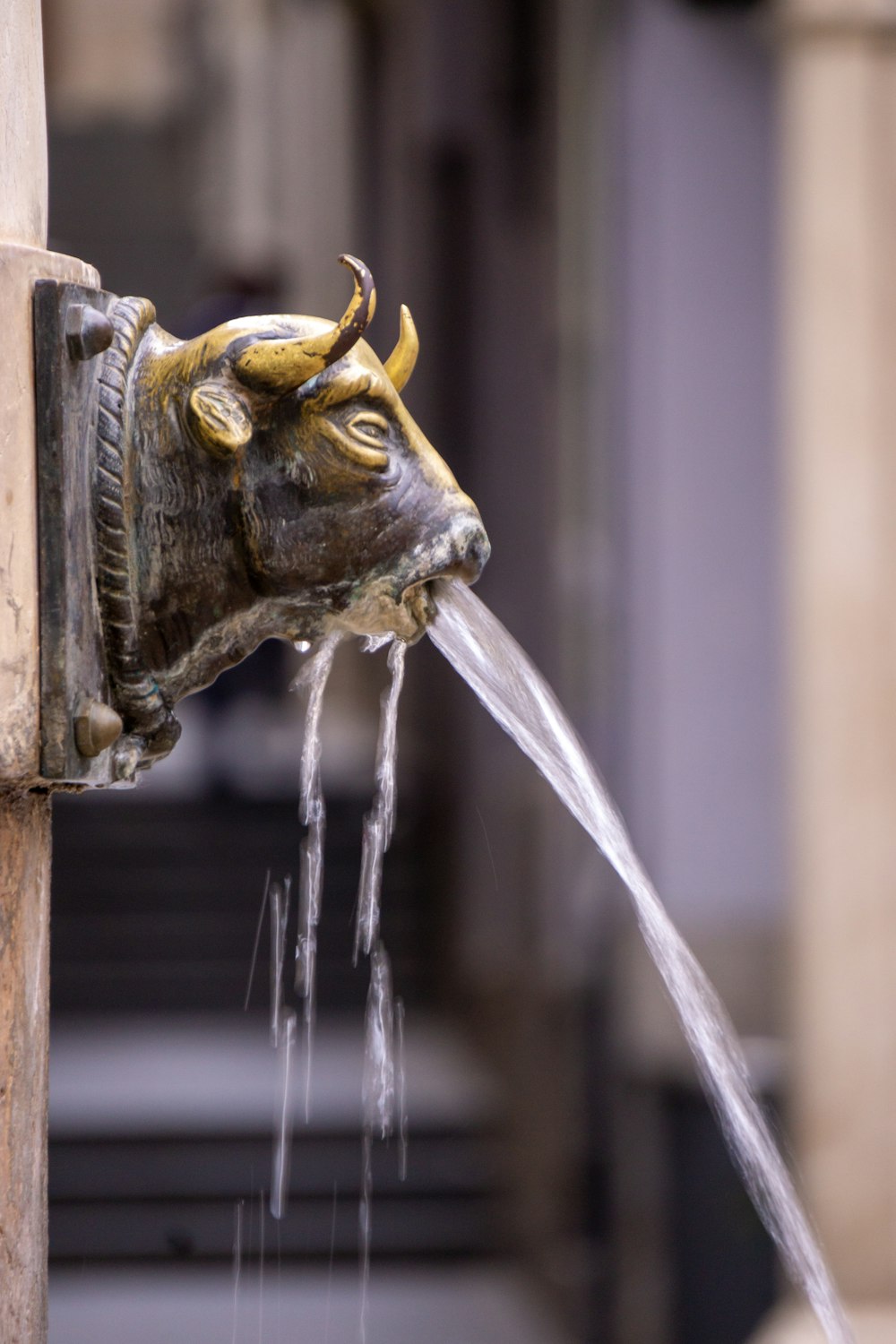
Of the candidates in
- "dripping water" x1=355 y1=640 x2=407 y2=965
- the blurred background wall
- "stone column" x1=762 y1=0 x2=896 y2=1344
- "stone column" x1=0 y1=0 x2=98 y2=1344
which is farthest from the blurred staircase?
"stone column" x1=0 y1=0 x2=98 y2=1344

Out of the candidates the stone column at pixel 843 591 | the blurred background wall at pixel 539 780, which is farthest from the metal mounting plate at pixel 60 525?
the stone column at pixel 843 591

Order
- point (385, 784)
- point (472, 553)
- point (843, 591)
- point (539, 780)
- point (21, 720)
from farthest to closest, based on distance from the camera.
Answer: point (539, 780)
point (843, 591)
point (385, 784)
point (472, 553)
point (21, 720)

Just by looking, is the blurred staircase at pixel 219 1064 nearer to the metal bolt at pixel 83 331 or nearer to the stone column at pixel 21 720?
the stone column at pixel 21 720

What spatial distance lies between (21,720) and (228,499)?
0.57 ft

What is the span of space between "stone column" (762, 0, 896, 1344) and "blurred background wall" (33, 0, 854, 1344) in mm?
652

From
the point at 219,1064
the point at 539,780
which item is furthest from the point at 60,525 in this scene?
the point at 219,1064

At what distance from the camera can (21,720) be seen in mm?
950

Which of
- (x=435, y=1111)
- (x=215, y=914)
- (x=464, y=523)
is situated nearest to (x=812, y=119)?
(x=464, y=523)

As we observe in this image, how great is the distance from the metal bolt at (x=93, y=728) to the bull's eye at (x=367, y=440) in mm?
197

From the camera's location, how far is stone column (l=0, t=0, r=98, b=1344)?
3.10 feet

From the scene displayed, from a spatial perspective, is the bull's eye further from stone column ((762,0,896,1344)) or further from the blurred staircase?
the blurred staircase

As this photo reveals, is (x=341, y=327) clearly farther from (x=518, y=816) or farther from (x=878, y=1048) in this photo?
(x=518, y=816)

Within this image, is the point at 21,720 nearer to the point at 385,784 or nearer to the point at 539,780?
the point at 385,784

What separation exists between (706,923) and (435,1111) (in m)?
1.75
